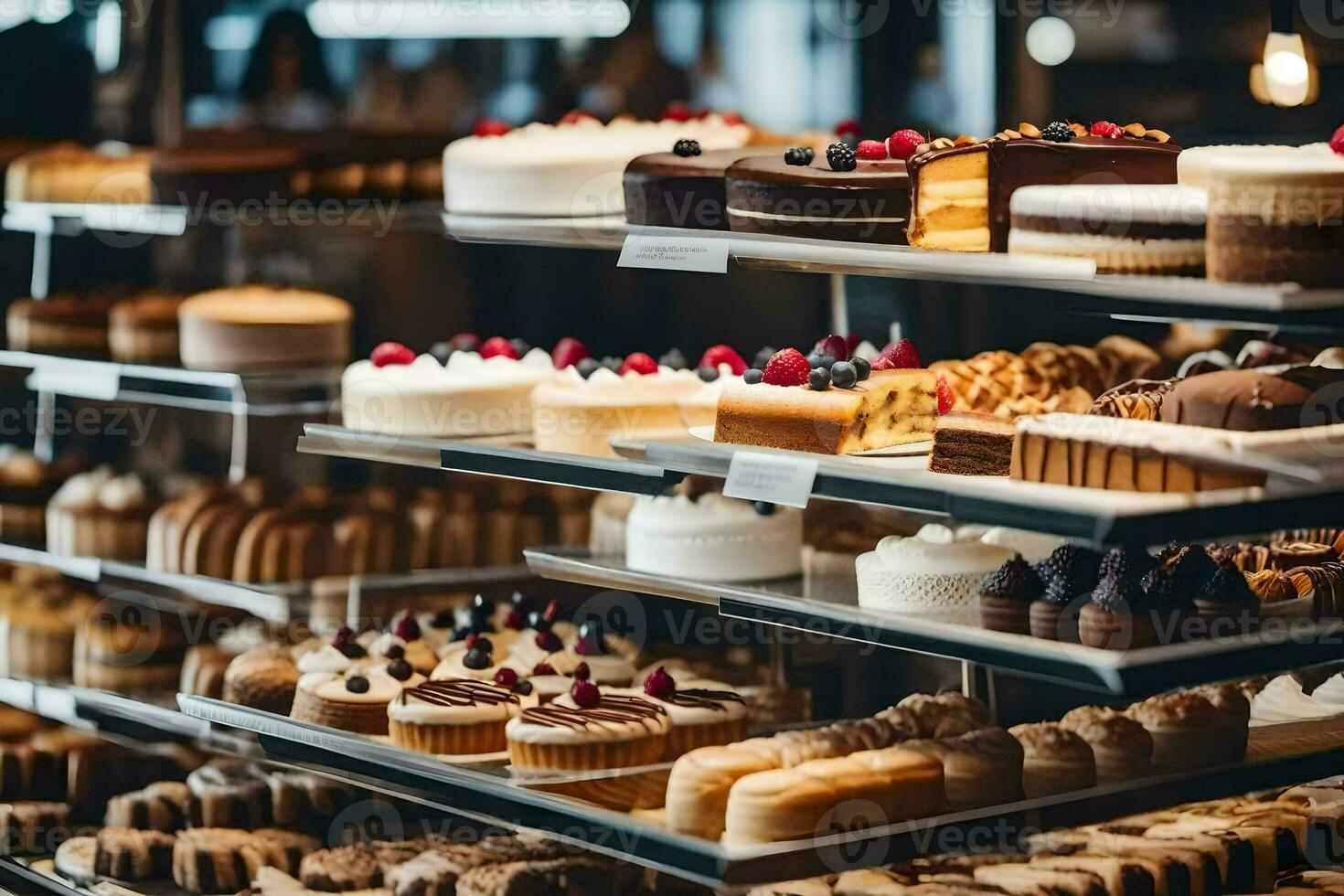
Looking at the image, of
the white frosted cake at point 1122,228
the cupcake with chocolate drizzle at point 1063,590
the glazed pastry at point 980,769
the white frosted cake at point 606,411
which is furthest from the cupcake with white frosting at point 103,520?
the white frosted cake at point 1122,228

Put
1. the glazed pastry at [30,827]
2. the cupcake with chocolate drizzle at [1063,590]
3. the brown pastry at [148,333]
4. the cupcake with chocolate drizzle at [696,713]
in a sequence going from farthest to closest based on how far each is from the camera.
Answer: the brown pastry at [148,333]
the glazed pastry at [30,827]
the cupcake with chocolate drizzle at [696,713]
the cupcake with chocolate drizzle at [1063,590]

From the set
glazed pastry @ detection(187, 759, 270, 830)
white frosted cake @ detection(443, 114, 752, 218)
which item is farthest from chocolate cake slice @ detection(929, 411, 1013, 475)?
glazed pastry @ detection(187, 759, 270, 830)

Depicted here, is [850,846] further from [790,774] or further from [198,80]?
[198,80]

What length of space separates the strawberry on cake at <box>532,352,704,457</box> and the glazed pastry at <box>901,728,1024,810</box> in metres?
1.01

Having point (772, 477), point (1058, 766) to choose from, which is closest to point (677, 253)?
point (772, 477)

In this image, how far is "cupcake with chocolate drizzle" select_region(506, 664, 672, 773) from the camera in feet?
13.3

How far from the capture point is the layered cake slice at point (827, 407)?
3709mm

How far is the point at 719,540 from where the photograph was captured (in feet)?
14.2

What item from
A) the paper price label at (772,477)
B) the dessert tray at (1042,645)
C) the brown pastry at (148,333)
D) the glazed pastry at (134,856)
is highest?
the brown pastry at (148,333)

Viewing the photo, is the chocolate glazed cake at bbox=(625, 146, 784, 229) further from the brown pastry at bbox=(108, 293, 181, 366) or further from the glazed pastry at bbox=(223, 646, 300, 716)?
the brown pastry at bbox=(108, 293, 181, 366)

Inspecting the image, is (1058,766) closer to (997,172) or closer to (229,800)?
(997,172)

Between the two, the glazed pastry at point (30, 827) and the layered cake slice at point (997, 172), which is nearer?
the layered cake slice at point (997, 172)

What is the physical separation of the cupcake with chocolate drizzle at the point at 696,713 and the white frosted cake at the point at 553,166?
1.13 meters

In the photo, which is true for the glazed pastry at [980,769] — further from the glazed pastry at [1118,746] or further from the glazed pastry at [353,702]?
the glazed pastry at [353,702]
